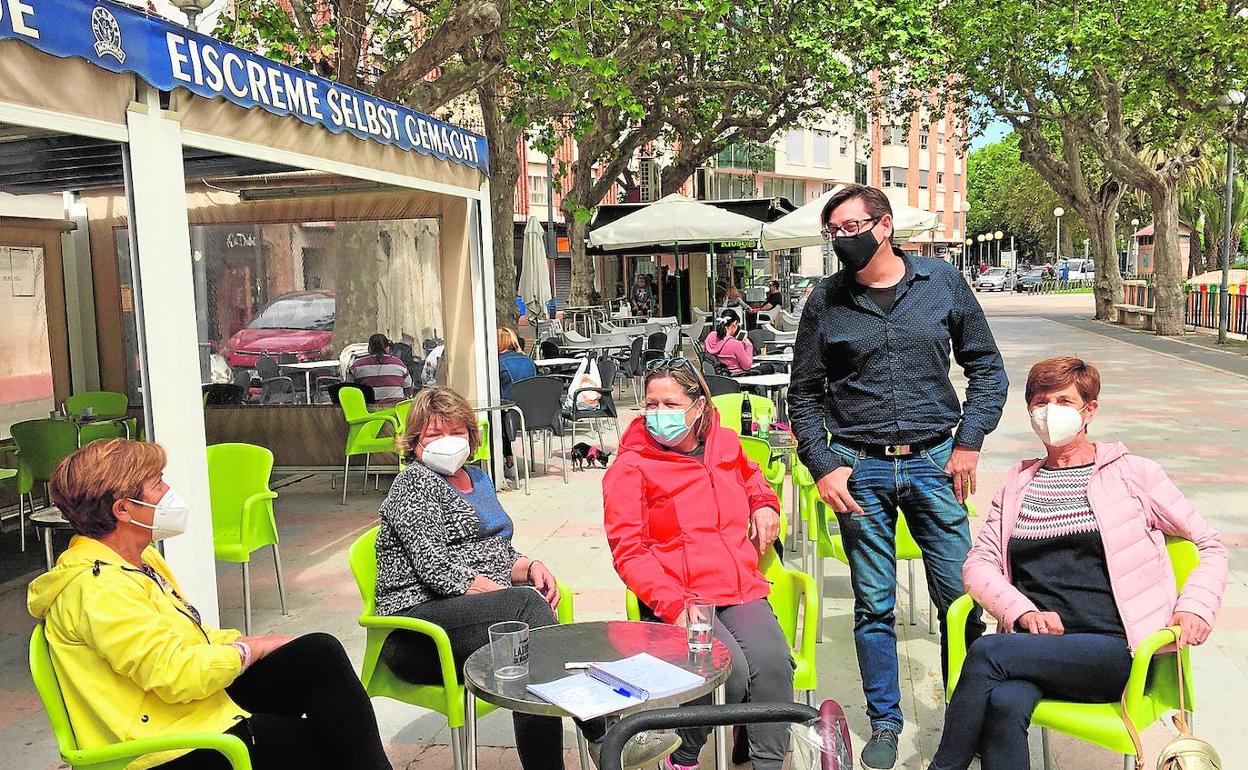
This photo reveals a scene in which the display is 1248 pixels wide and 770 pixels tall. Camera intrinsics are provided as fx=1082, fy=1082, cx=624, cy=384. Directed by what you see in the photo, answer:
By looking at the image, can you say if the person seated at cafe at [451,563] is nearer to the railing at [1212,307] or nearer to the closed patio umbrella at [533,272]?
the closed patio umbrella at [533,272]

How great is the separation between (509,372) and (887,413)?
6.56 metres

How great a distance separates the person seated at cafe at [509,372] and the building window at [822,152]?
5700 cm

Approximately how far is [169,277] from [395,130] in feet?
8.19

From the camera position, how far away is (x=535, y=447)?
36.9 feet

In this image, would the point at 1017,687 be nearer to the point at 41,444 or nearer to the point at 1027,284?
the point at 41,444

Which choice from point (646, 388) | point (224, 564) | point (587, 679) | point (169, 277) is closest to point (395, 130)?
point (169, 277)

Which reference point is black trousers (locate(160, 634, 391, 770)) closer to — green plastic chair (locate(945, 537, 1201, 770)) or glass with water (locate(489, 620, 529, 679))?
glass with water (locate(489, 620, 529, 679))

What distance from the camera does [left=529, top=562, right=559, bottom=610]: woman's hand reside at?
3725 mm

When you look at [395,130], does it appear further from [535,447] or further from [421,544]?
[535,447]

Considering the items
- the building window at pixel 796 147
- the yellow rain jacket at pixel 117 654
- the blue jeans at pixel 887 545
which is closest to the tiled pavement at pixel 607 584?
the blue jeans at pixel 887 545

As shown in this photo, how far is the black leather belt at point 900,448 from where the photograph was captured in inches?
138

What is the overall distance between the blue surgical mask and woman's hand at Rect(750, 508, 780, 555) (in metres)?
0.36

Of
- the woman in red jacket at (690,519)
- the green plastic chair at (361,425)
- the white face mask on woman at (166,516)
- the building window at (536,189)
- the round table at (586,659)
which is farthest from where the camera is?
the building window at (536,189)

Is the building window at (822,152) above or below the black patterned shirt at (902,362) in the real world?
above
